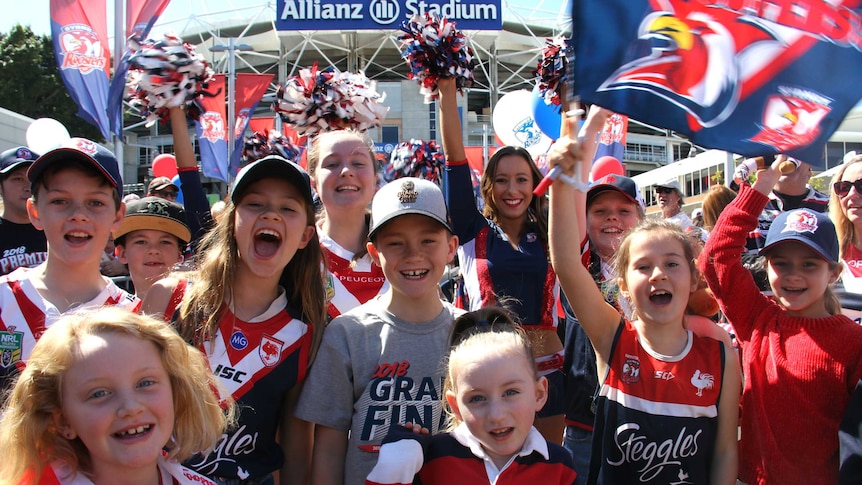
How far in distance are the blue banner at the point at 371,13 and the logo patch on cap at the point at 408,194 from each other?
2731 cm

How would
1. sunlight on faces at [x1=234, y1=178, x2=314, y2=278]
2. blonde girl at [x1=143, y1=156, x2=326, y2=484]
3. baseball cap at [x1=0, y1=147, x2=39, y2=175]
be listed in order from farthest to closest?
baseball cap at [x1=0, y1=147, x2=39, y2=175], sunlight on faces at [x1=234, y1=178, x2=314, y2=278], blonde girl at [x1=143, y1=156, x2=326, y2=484]

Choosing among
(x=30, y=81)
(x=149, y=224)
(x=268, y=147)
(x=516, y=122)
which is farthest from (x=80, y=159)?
(x=30, y=81)

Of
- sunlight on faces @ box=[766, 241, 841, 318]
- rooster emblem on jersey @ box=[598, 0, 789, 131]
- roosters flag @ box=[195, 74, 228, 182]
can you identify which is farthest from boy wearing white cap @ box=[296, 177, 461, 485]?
roosters flag @ box=[195, 74, 228, 182]

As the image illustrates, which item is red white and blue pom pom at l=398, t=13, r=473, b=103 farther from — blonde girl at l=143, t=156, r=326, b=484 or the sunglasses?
the sunglasses

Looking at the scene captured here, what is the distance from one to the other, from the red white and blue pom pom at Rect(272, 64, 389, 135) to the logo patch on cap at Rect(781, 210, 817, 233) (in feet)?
8.00

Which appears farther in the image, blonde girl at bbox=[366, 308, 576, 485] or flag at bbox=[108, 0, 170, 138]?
flag at bbox=[108, 0, 170, 138]

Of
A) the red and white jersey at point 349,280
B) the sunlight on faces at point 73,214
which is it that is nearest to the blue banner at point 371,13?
the red and white jersey at point 349,280

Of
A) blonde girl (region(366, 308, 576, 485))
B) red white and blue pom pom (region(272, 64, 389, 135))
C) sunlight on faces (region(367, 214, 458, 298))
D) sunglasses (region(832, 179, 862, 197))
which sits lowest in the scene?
blonde girl (region(366, 308, 576, 485))

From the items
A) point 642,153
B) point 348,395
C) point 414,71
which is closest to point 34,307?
point 348,395

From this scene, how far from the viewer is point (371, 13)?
2880cm

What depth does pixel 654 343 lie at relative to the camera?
264 centimetres

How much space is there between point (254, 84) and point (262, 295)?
16.6 metres

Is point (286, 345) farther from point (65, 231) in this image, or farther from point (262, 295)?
point (65, 231)

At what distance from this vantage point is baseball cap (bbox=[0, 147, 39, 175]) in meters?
3.91
